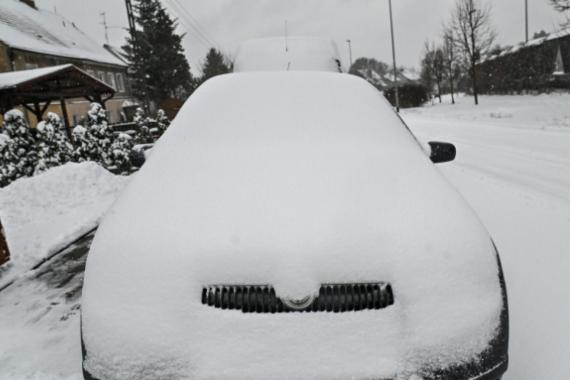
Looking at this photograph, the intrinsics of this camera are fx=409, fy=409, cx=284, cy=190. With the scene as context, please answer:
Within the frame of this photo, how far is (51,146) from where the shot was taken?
9.88 meters

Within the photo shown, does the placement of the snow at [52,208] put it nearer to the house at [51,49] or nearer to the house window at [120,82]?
the house at [51,49]

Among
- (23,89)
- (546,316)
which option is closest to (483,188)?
(546,316)

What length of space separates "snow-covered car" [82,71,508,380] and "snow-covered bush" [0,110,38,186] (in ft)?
29.5

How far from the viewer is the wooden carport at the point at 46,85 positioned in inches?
535

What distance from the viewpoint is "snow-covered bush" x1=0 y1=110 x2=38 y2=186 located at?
889cm

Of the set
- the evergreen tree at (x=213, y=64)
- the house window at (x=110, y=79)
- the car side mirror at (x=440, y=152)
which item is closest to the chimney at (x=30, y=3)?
the house window at (x=110, y=79)

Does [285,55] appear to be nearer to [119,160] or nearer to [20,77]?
[119,160]

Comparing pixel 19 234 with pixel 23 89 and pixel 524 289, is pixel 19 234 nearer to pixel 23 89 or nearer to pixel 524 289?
pixel 524 289

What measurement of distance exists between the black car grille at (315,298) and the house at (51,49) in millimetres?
31395

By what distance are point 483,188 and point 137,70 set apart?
35930 millimetres

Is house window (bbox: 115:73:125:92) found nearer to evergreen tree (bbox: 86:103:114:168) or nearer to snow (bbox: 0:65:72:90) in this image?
snow (bbox: 0:65:72:90)

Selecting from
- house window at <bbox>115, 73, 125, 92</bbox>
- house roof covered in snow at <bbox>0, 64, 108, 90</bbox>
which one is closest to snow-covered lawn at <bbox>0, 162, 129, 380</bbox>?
house roof covered in snow at <bbox>0, 64, 108, 90</bbox>

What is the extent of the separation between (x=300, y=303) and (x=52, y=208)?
5879 millimetres

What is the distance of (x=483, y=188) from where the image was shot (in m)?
5.55
